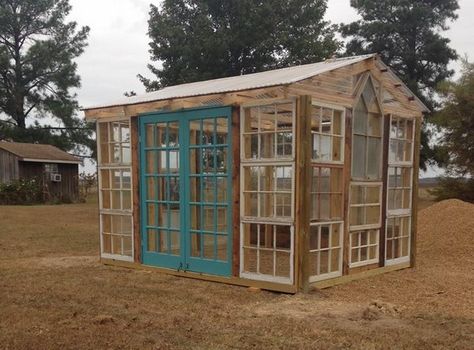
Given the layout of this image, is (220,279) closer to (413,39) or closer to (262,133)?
(262,133)

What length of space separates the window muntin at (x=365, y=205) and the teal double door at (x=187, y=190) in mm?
1864

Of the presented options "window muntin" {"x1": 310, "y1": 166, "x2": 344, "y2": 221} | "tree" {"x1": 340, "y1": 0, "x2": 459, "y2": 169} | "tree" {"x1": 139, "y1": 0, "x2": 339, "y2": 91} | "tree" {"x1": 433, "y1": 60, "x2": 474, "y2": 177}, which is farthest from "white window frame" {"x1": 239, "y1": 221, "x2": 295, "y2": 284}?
"tree" {"x1": 340, "y1": 0, "x2": 459, "y2": 169}

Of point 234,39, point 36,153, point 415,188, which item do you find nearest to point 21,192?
point 36,153

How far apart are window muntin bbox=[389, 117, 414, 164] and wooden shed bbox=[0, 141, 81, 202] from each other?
20.9m

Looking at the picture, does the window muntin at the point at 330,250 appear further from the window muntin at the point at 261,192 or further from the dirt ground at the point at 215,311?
the window muntin at the point at 261,192

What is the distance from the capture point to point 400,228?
8.47 m

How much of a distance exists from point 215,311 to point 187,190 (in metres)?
2.33

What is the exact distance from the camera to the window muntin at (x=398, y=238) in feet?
27.1

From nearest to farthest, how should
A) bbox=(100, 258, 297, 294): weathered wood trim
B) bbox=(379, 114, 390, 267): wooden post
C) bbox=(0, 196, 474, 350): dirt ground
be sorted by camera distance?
bbox=(0, 196, 474, 350): dirt ground
bbox=(100, 258, 297, 294): weathered wood trim
bbox=(379, 114, 390, 267): wooden post

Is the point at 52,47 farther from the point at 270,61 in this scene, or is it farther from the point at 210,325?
the point at 210,325

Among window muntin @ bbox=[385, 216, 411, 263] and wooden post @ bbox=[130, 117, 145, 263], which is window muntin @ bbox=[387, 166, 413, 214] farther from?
wooden post @ bbox=[130, 117, 145, 263]

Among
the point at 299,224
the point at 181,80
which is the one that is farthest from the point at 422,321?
the point at 181,80

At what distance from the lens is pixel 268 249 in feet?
21.8

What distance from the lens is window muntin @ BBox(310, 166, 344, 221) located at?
7046 mm
